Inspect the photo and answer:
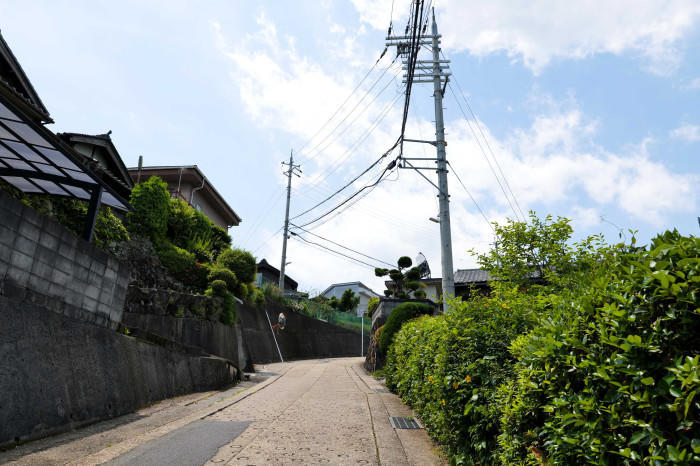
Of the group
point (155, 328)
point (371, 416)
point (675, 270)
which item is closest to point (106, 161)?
point (155, 328)

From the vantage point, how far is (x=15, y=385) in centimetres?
491

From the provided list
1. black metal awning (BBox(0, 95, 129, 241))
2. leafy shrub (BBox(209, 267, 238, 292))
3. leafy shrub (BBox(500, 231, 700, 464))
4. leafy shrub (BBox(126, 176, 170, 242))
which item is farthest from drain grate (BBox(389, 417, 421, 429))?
leafy shrub (BBox(126, 176, 170, 242))

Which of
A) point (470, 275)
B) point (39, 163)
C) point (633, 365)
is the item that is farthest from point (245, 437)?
point (470, 275)

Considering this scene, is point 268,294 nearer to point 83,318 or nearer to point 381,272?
point 381,272

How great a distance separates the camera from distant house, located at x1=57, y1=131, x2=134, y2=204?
17.8 meters

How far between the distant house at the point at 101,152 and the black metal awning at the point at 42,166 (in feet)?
30.4

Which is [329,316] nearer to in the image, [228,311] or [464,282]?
[464,282]

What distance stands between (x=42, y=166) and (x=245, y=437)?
5.89 m

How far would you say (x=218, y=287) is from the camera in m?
16.7

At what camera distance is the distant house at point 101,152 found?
703 inches

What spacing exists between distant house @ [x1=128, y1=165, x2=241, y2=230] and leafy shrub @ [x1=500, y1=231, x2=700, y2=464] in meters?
23.8

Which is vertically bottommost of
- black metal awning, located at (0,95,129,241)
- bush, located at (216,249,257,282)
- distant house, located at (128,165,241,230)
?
black metal awning, located at (0,95,129,241)

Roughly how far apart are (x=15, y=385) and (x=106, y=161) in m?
17.9

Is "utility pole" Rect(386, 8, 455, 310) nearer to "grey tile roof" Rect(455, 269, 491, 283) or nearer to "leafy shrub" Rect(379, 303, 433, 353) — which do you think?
"leafy shrub" Rect(379, 303, 433, 353)
